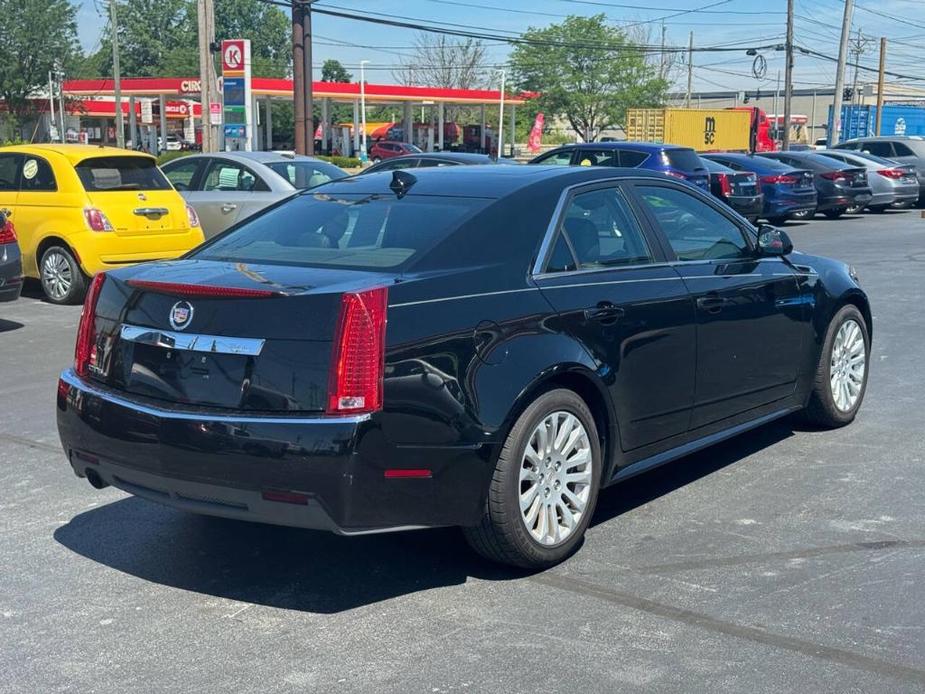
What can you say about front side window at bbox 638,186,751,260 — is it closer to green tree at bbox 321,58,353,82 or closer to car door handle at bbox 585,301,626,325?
car door handle at bbox 585,301,626,325

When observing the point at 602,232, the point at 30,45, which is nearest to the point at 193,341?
the point at 602,232

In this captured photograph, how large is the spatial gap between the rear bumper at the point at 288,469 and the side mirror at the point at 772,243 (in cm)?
274

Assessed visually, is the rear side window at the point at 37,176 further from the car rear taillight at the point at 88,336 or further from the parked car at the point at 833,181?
the parked car at the point at 833,181

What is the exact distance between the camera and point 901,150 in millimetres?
31312

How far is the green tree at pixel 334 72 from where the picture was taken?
449 ft

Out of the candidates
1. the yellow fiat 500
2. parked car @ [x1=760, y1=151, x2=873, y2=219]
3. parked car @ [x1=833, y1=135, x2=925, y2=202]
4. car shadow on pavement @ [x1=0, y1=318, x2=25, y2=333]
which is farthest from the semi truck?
car shadow on pavement @ [x1=0, y1=318, x2=25, y2=333]

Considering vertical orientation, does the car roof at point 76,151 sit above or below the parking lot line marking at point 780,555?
above

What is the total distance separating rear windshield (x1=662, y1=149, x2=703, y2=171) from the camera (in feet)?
67.0

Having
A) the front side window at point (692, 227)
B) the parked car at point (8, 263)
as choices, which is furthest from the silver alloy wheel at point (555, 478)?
the parked car at point (8, 263)

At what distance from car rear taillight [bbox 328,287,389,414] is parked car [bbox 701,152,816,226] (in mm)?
20950

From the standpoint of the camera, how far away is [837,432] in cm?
721

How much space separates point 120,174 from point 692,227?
335 inches

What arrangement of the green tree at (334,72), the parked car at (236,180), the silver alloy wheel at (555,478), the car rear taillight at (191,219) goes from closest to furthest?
the silver alloy wheel at (555,478), the car rear taillight at (191,219), the parked car at (236,180), the green tree at (334,72)

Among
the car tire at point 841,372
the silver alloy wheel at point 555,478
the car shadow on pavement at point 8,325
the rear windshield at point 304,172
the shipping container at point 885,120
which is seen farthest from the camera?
the shipping container at point 885,120
